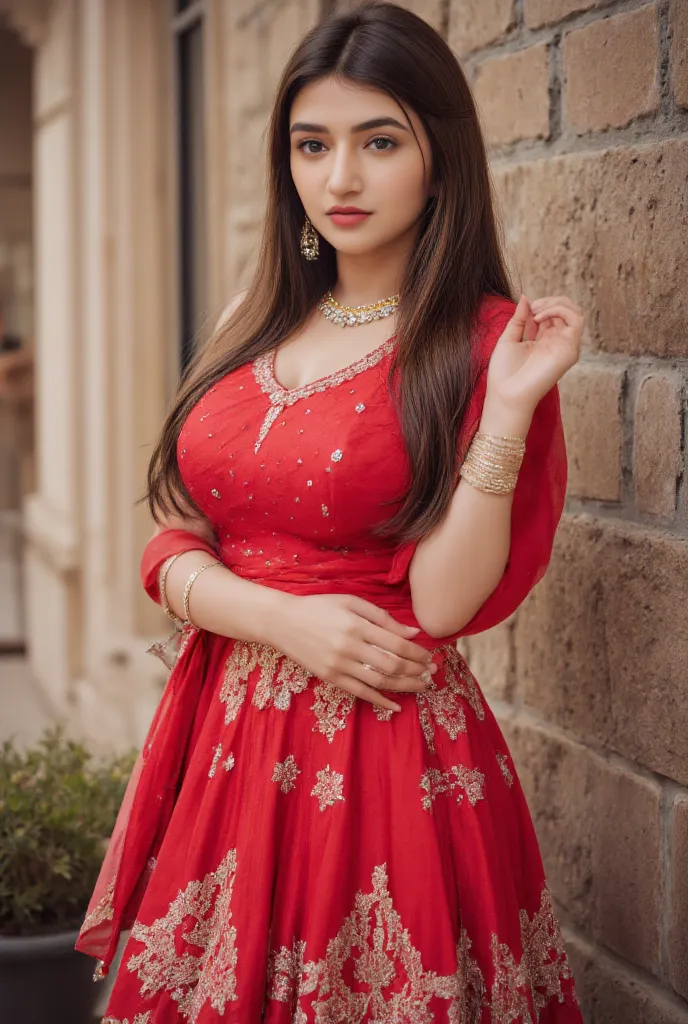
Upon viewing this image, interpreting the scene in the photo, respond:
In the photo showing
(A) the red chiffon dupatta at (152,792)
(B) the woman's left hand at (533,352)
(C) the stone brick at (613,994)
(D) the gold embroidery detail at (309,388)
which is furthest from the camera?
(C) the stone brick at (613,994)

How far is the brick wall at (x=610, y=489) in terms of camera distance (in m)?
1.96

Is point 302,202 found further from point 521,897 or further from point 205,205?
point 205,205

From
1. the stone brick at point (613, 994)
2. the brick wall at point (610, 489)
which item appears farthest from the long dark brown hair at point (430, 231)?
the stone brick at point (613, 994)

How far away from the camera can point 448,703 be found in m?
1.80

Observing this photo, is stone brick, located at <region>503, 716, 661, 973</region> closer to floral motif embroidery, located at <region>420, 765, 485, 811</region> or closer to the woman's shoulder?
floral motif embroidery, located at <region>420, 765, 485, 811</region>

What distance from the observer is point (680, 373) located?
6.39 ft

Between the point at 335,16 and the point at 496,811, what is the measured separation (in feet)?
Answer: 3.84

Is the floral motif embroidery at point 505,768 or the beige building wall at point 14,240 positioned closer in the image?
the floral motif embroidery at point 505,768

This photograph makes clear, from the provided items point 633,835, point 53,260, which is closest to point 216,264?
point 633,835

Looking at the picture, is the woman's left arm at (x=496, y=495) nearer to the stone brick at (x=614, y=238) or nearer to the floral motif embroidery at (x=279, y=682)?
the floral motif embroidery at (x=279, y=682)

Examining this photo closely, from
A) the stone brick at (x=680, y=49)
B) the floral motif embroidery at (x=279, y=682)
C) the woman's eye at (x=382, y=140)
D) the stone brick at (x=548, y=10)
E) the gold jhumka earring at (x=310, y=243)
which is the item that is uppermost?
the stone brick at (x=548, y=10)

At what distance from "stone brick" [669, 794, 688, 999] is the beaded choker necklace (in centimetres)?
89

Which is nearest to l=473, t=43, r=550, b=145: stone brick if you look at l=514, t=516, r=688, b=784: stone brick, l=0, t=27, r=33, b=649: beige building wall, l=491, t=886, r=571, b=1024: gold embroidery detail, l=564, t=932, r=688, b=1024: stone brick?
l=514, t=516, r=688, b=784: stone brick

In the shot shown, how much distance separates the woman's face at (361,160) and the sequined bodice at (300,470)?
0.17 meters
